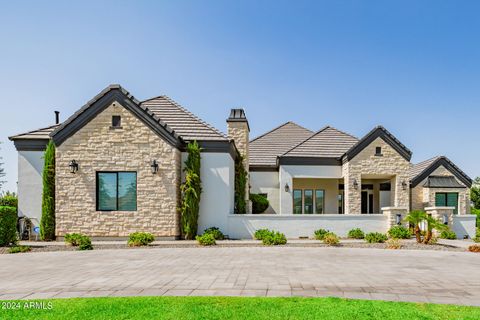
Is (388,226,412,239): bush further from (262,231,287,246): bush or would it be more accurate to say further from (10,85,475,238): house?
(262,231,287,246): bush

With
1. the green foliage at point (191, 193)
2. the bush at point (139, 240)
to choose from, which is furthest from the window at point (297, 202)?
the bush at point (139, 240)

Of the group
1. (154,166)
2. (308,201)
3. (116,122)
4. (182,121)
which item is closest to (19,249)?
(154,166)

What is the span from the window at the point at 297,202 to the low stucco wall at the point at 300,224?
7.70 meters

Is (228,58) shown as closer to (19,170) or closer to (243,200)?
(243,200)

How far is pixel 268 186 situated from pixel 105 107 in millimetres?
12370

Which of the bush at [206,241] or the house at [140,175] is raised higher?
the house at [140,175]

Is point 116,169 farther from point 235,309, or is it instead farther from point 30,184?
point 235,309

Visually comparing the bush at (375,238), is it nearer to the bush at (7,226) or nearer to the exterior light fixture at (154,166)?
the exterior light fixture at (154,166)

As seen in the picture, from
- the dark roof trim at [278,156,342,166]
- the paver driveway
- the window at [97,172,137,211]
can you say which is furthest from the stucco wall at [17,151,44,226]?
the dark roof trim at [278,156,342,166]

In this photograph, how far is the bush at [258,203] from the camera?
22141 mm

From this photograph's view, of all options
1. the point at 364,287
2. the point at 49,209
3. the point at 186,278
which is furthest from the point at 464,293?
the point at 49,209

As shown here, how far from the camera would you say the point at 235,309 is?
4.89 metres

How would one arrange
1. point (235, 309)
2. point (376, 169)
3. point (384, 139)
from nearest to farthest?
point (235, 309) < point (376, 169) < point (384, 139)

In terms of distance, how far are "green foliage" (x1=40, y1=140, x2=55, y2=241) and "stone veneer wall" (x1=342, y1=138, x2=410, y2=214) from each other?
17151 mm
